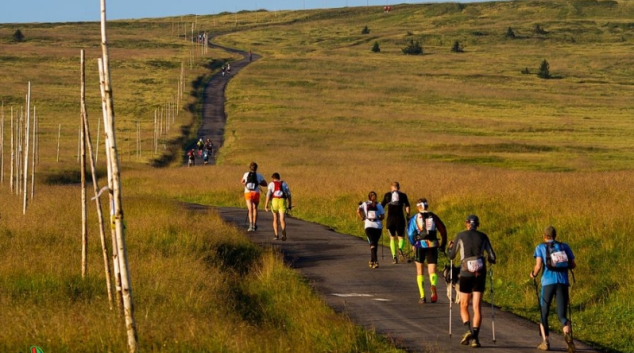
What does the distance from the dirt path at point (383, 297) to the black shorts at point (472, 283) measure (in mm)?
634

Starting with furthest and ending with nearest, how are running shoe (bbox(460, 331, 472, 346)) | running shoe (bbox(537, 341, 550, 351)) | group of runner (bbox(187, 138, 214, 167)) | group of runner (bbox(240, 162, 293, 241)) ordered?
1. group of runner (bbox(187, 138, 214, 167))
2. group of runner (bbox(240, 162, 293, 241))
3. running shoe (bbox(460, 331, 472, 346))
4. running shoe (bbox(537, 341, 550, 351))

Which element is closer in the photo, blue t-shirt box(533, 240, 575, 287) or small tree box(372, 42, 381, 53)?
blue t-shirt box(533, 240, 575, 287)

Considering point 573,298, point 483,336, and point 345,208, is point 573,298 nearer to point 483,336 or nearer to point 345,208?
point 483,336

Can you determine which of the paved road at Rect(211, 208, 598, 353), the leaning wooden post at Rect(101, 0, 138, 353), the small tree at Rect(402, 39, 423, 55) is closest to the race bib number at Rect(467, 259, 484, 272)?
the paved road at Rect(211, 208, 598, 353)

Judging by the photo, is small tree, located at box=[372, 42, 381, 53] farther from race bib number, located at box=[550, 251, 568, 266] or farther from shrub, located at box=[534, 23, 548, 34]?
race bib number, located at box=[550, 251, 568, 266]

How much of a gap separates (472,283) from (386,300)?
3327 mm

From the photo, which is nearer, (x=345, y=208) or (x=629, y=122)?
(x=345, y=208)

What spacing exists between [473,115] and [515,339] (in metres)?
83.8

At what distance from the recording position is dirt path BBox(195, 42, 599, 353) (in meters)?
14.4

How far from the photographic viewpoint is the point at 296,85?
120750 mm

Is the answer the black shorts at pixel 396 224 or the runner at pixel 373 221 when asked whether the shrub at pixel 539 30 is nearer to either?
the black shorts at pixel 396 224

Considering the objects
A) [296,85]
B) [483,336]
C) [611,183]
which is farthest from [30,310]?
[296,85]

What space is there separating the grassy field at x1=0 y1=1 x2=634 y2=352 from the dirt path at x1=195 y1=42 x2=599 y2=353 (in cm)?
103

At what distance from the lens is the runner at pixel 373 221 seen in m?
21.8
